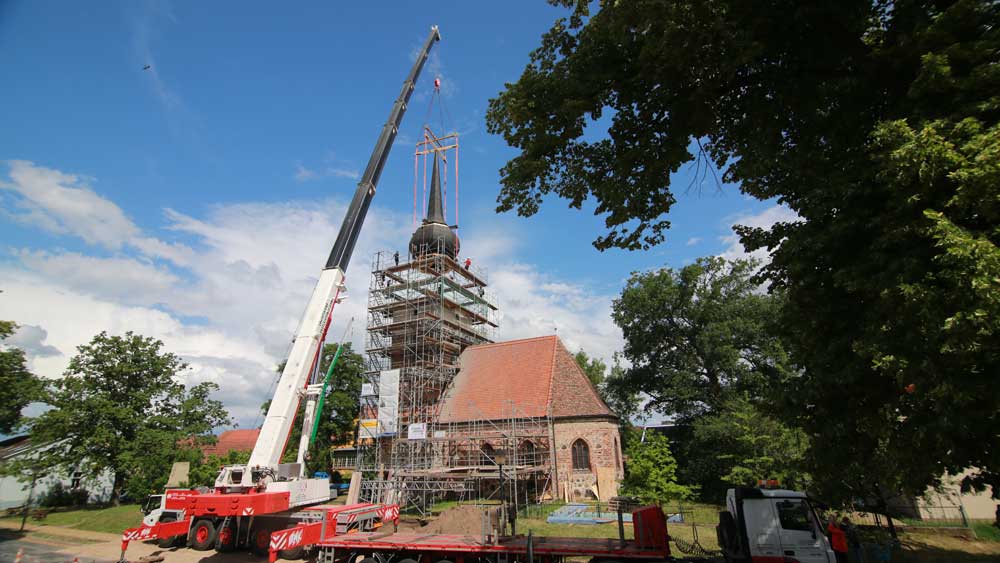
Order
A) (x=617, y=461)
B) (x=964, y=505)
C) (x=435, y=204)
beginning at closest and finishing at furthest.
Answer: (x=964, y=505) → (x=617, y=461) → (x=435, y=204)

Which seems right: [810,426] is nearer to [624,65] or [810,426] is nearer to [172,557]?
[624,65]

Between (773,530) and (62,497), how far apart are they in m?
39.1

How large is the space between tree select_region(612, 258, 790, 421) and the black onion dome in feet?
44.2

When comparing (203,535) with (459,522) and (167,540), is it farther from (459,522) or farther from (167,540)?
(459,522)

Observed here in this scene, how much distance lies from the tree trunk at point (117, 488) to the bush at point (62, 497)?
2769mm

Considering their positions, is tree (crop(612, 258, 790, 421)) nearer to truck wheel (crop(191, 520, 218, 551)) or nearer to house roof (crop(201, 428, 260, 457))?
truck wheel (crop(191, 520, 218, 551))

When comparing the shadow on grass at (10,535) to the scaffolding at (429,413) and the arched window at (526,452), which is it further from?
the arched window at (526,452)

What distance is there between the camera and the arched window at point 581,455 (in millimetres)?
24344

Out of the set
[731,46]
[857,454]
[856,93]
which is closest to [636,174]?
[731,46]

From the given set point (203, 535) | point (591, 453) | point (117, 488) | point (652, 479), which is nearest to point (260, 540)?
point (203, 535)

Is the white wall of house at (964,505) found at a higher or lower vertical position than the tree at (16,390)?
lower

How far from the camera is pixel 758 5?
628 centimetres

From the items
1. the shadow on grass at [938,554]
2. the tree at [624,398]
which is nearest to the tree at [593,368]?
the tree at [624,398]

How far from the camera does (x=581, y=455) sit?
24516 millimetres
